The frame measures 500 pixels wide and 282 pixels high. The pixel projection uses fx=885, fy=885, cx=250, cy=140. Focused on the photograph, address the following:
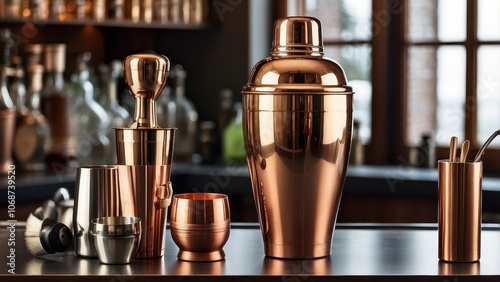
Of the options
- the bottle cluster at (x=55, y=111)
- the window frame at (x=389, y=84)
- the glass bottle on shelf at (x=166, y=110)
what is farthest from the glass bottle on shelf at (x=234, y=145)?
the window frame at (x=389, y=84)

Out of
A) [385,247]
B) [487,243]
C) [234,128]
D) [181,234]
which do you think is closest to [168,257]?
[181,234]

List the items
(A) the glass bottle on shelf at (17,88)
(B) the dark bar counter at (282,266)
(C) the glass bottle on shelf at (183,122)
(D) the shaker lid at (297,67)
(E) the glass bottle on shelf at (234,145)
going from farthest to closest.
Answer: (C) the glass bottle on shelf at (183,122) < (E) the glass bottle on shelf at (234,145) < (A) the glass bottle on shelf at (17,88) < (D) the shaker lid at (297,67) < (B) the dark bar counter at (282,266)

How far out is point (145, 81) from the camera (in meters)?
1.30

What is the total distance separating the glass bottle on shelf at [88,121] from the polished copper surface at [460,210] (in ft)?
6.84

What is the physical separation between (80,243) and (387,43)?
7.69ft

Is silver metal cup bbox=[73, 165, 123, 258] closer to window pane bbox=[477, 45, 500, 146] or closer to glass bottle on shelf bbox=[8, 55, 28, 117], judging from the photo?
glass bottle on shelf bbox=[8, 55, 28, 117]

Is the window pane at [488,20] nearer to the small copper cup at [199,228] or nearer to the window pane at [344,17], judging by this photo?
the window pane at [344,17]

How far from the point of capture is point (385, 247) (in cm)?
137

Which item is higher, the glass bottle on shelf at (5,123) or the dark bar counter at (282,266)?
the glass bottle on shelf at (5,123)

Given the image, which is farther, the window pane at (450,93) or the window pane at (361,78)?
the window pane at (361,78)

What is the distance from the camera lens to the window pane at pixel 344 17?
3.45 m

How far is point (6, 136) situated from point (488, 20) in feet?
5.69

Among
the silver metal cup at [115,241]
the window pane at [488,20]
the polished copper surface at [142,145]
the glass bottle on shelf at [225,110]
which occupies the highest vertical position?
the window pane at [488,20]

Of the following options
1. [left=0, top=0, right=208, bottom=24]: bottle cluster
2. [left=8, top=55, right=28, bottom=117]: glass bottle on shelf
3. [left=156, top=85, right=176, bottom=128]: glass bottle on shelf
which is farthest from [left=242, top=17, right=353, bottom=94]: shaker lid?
[left=156, top=85, right=176, bottom=128]: glass bottle on shelf
